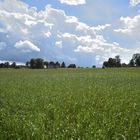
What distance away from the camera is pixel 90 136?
9.05 meters

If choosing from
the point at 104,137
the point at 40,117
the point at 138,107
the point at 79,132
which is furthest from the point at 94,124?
the point at 138,107

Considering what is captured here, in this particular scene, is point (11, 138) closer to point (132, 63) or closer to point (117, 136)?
point (117, 136)

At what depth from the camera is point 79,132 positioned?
31.8 feet

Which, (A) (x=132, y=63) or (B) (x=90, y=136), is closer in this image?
(B) (x=90, y=136)

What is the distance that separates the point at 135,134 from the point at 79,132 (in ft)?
5.05

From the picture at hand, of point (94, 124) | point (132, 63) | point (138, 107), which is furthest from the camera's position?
point (132, 63)

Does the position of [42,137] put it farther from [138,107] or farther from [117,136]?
[138,107]

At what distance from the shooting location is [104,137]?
890 centimetres

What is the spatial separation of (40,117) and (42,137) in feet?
9.06

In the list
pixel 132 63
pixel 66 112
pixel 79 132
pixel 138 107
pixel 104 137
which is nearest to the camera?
pixel 104 137

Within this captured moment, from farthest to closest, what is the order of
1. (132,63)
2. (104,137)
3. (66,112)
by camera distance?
(132,63) → (66,112) → (104,137)

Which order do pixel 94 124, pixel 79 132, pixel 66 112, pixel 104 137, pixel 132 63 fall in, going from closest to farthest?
pixel 104 137, pixel 79 132, pixel 94 124, pixel 66 112, pixel 132 63

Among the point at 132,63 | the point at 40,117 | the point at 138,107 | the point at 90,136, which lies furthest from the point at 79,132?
the point at 132,63

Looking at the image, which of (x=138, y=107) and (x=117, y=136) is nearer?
(x=117, y=136)
